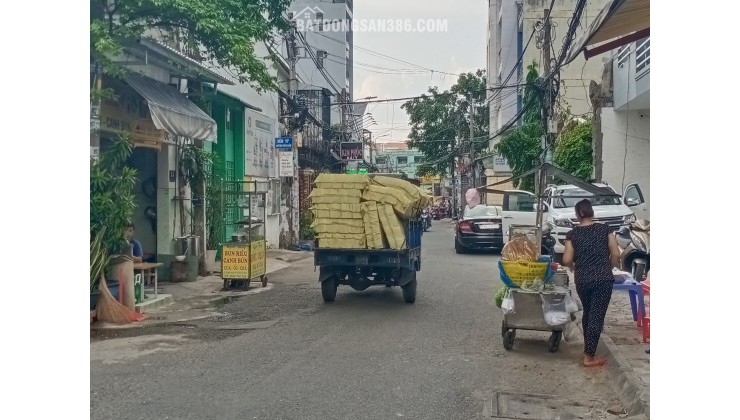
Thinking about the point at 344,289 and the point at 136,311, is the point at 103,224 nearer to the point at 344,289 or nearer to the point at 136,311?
the point at 136,311

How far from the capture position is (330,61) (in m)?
31.0

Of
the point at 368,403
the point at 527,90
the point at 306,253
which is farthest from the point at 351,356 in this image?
the point at 527,90

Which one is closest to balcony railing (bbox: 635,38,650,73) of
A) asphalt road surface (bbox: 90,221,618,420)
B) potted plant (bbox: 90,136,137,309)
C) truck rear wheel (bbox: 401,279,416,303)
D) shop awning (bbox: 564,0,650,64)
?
shop awning (bbox: 564,0,650,64)

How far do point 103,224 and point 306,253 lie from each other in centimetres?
1112

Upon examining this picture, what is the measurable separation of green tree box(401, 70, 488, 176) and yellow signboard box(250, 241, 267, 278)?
2780 cm

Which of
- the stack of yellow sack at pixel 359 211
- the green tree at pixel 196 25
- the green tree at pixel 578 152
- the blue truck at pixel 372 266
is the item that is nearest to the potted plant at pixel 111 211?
the green tree at pixel 196 25

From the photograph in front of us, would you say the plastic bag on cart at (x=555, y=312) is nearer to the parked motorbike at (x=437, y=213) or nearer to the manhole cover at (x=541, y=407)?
the manhole cover at (x=541, y=407)

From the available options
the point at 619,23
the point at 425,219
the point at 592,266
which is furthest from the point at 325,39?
the point at 592,266

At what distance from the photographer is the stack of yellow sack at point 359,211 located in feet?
29.7

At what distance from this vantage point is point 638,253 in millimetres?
7398

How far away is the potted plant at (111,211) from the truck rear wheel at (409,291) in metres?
3.83

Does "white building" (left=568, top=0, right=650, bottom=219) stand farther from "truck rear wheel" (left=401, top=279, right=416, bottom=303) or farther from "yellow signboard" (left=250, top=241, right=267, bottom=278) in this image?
"yellow signboard" (left=250, top=241, right=267, bottom=278)

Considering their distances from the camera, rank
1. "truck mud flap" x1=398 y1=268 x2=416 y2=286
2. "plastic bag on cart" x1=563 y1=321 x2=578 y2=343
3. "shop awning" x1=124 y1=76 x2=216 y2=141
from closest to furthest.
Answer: "plastic bag on cart" x1=563 y1=321 x2=578 y2=343, "shop awning" x1=124 y1=76 x2=216 y2=141, "truck mud flap" x1=398 y1=268 x2=416 y2=286

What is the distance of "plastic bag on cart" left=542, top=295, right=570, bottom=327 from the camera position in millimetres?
6820
